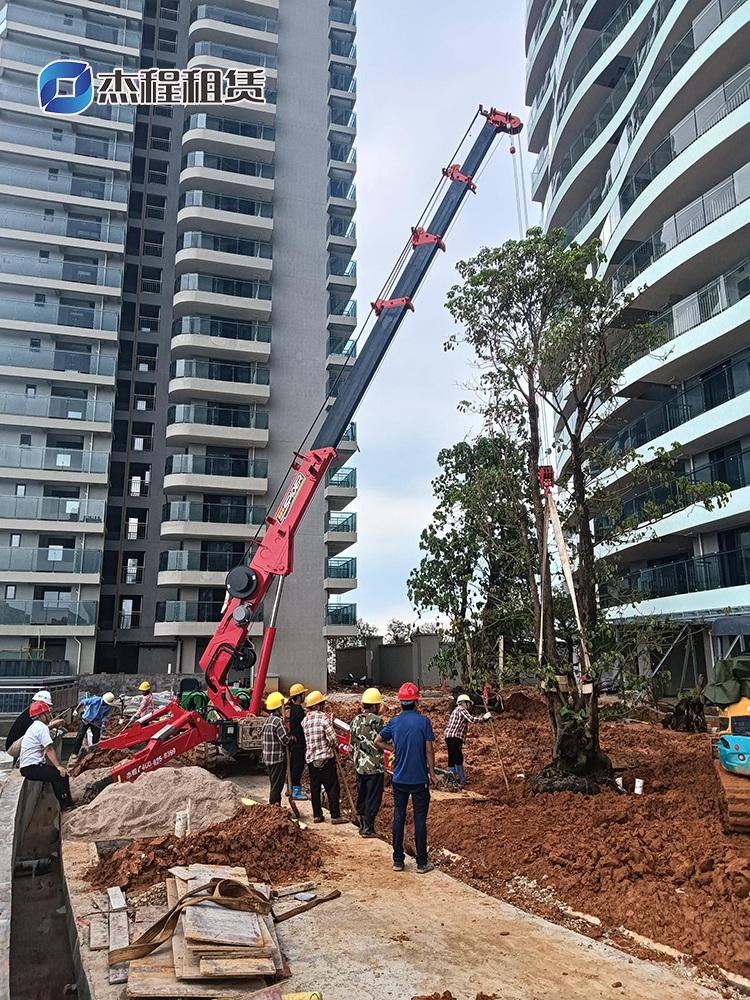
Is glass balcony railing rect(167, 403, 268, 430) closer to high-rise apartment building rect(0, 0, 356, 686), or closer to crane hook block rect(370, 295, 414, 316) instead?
high-rise apartment building rect(0, 0, 356, 686)

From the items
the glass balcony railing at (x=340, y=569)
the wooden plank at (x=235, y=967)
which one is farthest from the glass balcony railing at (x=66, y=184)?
the wooden plank at (x=235, y=967)

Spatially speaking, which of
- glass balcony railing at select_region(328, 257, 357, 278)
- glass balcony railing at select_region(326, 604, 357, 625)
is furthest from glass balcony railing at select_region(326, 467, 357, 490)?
glass balcony railing at select_region(328, 257, 357, 278)

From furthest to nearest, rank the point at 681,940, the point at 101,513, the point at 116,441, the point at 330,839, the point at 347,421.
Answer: the point at 116,441 → the point at 101,513 → the point at 347,421 → the point at 330,839 → the point at 681,940

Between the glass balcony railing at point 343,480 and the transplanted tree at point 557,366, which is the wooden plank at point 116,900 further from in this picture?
the glass balcony railing at point 343,480

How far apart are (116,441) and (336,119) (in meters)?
19.5

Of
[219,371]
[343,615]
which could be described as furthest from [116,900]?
[219,371]

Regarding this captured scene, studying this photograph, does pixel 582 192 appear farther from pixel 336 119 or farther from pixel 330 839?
pixel 330 839

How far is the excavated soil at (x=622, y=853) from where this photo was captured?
248 inches

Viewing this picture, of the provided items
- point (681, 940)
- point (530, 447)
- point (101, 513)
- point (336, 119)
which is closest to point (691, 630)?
point (530, 447)

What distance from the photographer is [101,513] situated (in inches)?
1199

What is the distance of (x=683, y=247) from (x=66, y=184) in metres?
26.1

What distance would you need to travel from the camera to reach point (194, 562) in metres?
29.9

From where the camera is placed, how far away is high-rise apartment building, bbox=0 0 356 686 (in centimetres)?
3016

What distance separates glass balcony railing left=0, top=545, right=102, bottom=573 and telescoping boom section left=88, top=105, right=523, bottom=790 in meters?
16.2
